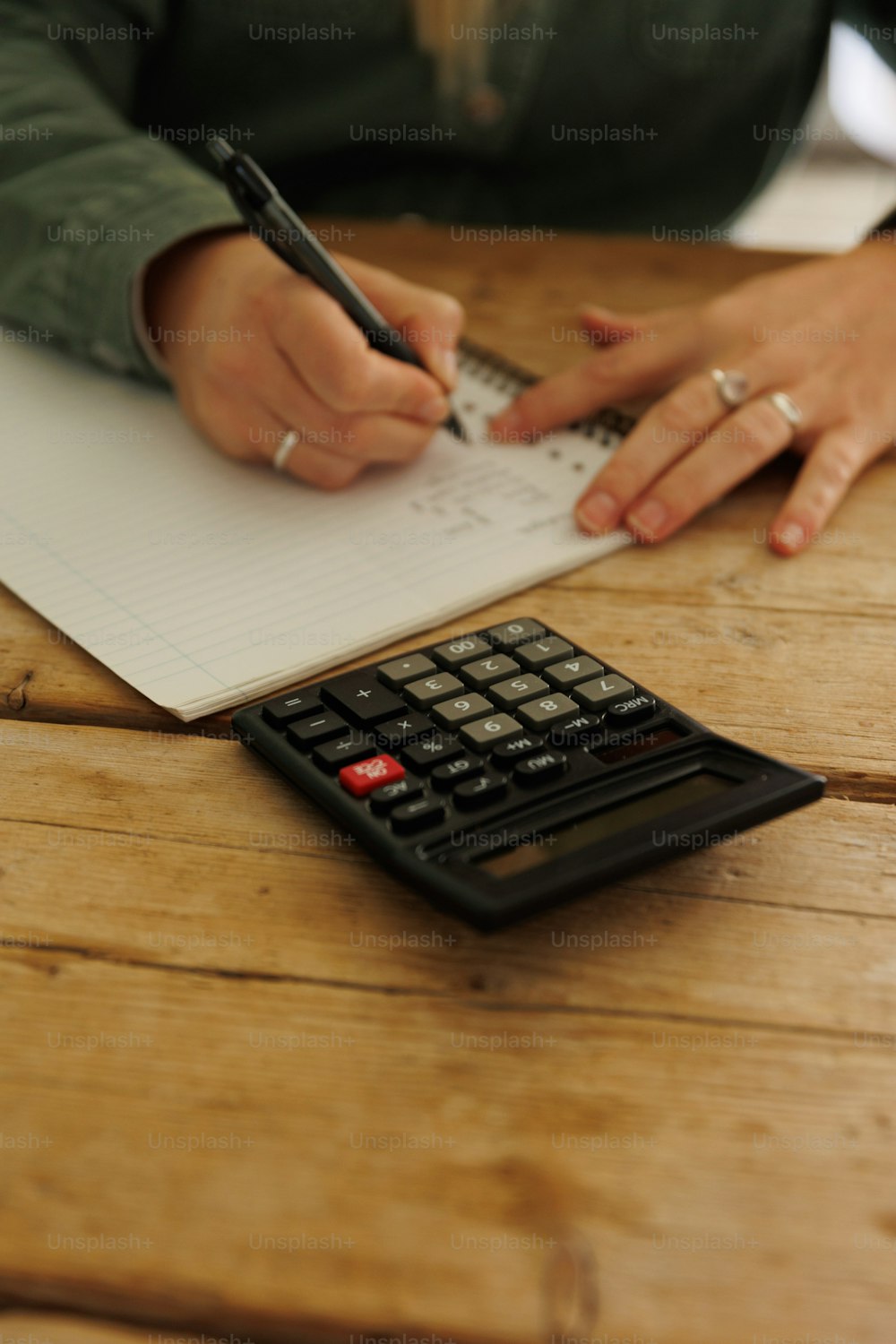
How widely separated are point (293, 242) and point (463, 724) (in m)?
0.32

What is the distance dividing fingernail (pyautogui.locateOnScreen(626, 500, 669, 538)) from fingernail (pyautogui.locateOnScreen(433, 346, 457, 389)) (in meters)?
0.14

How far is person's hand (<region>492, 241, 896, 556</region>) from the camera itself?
0.63 metres

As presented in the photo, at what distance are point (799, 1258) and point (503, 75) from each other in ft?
3.30

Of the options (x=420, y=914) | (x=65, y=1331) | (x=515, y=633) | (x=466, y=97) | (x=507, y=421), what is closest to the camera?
(x=65, y=1331)

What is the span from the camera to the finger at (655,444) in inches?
24.5

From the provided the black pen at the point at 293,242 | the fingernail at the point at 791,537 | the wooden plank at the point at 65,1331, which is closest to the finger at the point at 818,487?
the fingernail at the point at 791,537

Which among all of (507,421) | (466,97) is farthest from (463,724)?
(466,97)

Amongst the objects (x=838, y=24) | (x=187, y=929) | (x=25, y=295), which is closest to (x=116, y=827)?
(x=187, y=929)

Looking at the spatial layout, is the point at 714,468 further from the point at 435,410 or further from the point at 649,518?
the point at 435,410

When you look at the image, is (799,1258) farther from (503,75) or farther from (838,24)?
(838,24)

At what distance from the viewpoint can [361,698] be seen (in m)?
0.43

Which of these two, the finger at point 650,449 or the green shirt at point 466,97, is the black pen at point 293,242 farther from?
the green shirt at point 466,97

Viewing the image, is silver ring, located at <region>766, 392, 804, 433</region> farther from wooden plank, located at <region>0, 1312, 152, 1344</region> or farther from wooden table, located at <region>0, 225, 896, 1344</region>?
wooden plank, located at <region>0, 1312, 152, 1344</region>

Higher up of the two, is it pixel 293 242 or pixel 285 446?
pixel 293 242
